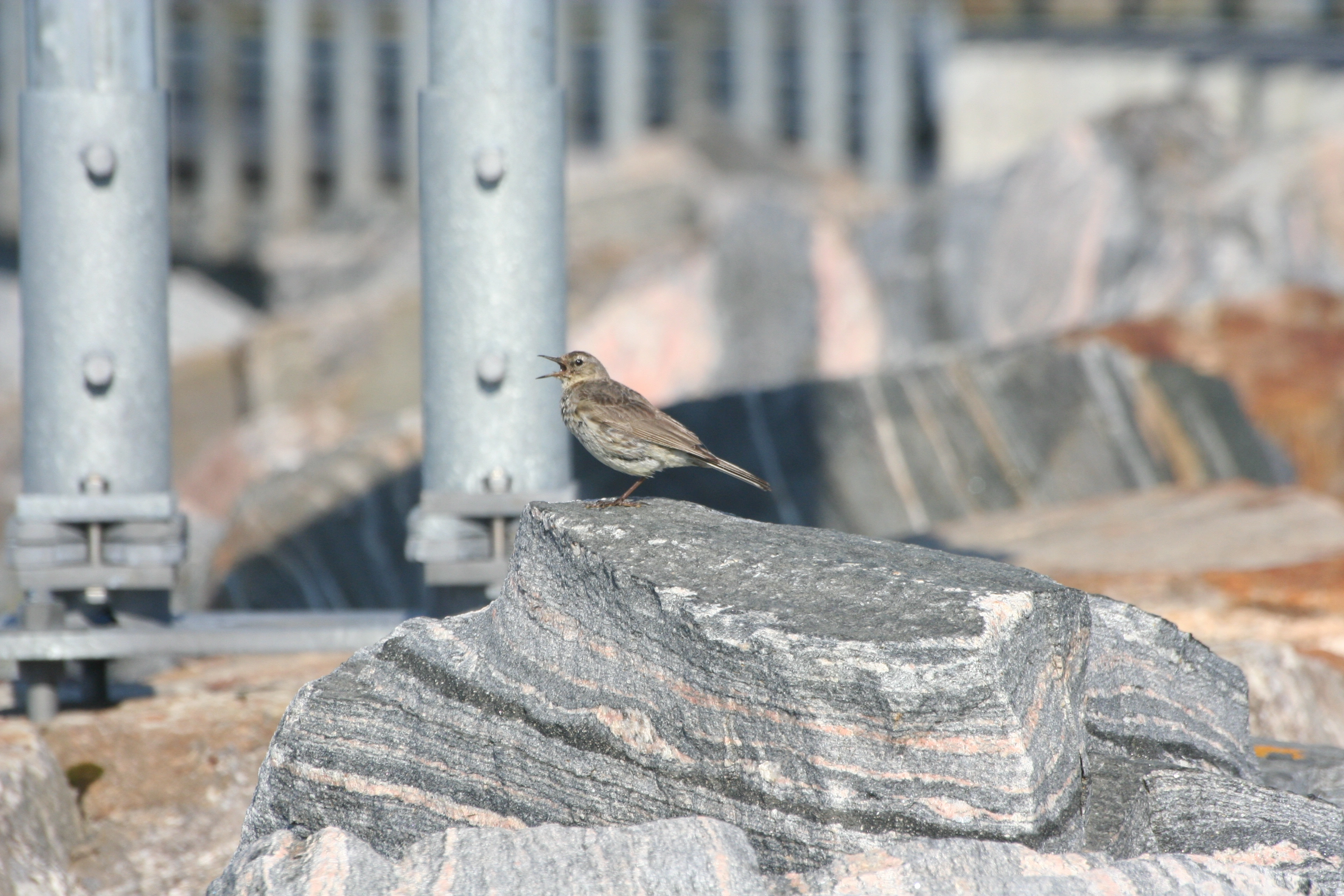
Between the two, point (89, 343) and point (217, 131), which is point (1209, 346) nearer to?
point (89, 343)

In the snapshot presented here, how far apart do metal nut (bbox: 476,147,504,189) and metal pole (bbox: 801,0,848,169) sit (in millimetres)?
14998

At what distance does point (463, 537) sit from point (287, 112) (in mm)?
15572

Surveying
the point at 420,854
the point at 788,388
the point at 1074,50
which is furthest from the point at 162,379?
the point at 1074,50

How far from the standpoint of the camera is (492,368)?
19.7ft

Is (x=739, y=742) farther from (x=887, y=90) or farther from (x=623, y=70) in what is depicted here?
(x=887, y=90)

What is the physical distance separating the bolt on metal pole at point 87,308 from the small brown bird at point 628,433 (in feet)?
5.81

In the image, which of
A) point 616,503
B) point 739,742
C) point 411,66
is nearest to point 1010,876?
point 739,742

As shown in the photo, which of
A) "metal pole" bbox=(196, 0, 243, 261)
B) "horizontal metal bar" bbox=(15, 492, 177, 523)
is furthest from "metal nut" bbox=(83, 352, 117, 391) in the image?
"metal pole" bbox=(196, 0, 243, 261)

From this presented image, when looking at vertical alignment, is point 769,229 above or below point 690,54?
below

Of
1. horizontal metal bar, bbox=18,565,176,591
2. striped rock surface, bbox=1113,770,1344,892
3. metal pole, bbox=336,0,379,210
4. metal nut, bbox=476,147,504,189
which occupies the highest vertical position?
metal pole, bbox=336,0,379,210

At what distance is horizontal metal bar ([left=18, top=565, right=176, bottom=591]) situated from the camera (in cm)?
598

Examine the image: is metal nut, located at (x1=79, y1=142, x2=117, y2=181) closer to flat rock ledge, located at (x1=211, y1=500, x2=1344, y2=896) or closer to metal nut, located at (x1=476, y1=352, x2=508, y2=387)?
metal nut, located at (x1=476, y1=352, x2=508, y2=387)

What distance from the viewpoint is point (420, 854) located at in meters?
3.95

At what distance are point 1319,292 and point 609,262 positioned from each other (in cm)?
676
